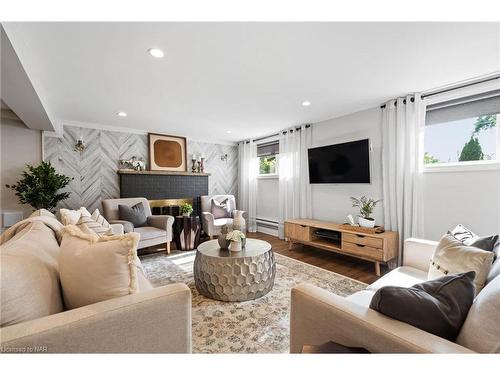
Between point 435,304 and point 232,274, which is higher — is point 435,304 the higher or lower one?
the higher one

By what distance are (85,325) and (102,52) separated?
2051 mm

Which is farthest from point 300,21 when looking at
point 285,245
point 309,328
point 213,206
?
point 213,206

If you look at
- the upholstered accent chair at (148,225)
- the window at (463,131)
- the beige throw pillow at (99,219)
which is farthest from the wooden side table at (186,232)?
the window at (463,131)

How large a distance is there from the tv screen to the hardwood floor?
1158 millimetres

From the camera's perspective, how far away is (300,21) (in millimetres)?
1513

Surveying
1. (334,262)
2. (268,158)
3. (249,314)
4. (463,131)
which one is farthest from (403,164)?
(268,158)

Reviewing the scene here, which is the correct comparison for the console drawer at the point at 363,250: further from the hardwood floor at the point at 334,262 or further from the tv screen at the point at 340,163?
the tv screen at the point at 340,163

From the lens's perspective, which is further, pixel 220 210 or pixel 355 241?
pixel 220 210

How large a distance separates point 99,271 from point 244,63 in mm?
1957

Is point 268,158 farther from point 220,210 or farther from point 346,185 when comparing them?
point 346,185

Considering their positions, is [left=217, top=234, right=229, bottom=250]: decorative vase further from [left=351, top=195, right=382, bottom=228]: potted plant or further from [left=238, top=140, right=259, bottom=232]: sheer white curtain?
[left=238, top=140, right=259, bottom=232]: sheer white curtain

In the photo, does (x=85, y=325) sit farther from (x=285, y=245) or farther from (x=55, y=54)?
(x=285, y=245)

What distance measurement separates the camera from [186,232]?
378cm
